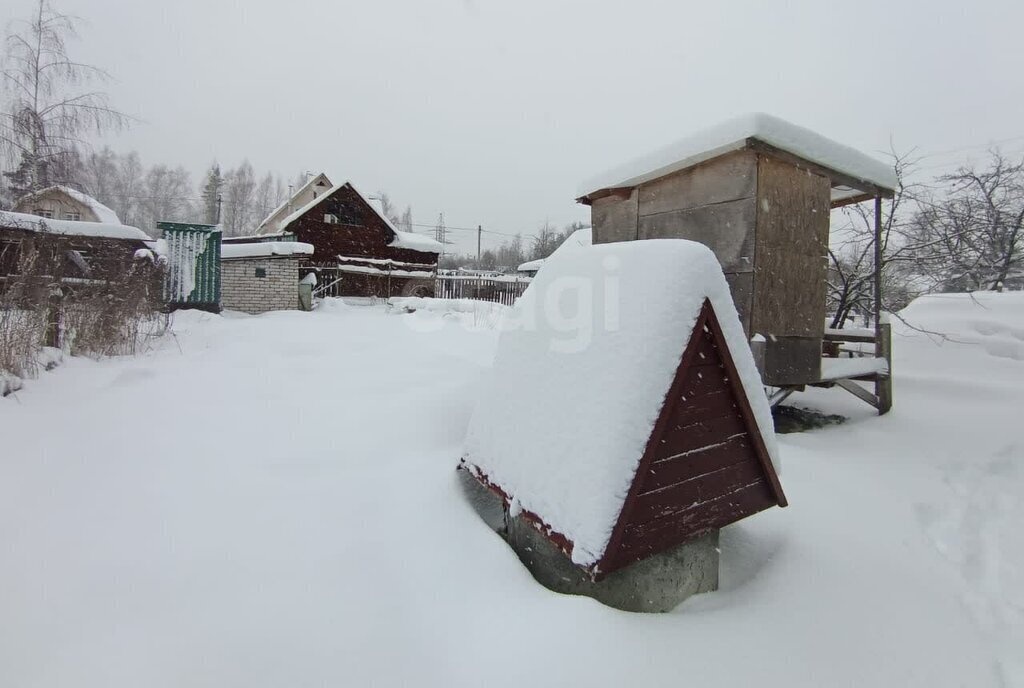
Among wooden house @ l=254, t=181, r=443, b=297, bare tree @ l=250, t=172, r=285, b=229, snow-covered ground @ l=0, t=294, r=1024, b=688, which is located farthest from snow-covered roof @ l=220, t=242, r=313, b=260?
bare tree @ l=250, t=172, r=285, b=229

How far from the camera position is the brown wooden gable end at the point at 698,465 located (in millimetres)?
1633

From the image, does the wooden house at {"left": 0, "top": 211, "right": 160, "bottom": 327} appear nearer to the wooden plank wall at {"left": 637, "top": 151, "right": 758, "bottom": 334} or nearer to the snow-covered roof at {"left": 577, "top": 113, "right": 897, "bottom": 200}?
the snow-covered roof at {"left": 577, "top": 113, "right": 897, "bottom": 200}

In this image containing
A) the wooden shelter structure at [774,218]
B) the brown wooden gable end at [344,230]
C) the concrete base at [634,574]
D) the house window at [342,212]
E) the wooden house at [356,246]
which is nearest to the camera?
the concrete base at [634,574]

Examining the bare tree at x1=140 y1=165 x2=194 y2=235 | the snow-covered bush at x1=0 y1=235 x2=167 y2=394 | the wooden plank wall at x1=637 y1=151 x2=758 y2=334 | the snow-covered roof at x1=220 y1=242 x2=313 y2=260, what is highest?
the bare tree at x1=140 y1=165 x2=194 y2=235

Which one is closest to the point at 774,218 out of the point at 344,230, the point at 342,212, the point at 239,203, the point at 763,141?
the point at 763,141

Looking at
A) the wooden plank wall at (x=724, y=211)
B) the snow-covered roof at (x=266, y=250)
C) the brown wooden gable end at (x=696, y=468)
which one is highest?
the snow-covered roof at (x=266, y=250)

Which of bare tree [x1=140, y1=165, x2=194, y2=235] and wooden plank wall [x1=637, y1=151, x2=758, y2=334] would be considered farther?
bare tree [x1=140, y1=165, x2=194, y2=235]

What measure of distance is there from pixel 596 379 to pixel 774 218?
11.6 ft

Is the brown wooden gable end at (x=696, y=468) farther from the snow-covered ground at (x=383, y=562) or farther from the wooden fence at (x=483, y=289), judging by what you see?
the wooden fence at (x=483, y=289)

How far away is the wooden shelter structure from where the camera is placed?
4.03m

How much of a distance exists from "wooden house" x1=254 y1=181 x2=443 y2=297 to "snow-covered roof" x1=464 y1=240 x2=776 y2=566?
18307mm

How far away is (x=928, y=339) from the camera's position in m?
6.58

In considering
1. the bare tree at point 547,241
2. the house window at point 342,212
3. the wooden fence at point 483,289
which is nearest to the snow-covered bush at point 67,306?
the wooden fence at point 483,289

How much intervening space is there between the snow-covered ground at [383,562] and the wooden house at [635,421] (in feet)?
1.03
